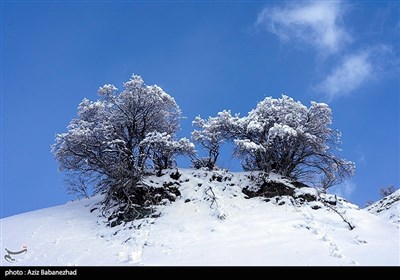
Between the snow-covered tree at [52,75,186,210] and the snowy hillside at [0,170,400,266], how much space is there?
169 centimetres

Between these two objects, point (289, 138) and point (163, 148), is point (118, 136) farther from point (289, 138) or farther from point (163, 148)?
point (289, 138)

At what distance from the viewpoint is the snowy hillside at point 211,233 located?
445 inches

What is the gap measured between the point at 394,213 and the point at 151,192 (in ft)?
39.5

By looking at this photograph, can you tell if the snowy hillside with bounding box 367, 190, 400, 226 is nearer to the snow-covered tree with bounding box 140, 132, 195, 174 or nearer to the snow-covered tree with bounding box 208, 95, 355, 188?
the snow-covered tree with bounding box 208, 95, 355, 188

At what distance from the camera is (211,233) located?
14.6 metres

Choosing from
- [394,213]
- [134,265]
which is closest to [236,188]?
[394,213]

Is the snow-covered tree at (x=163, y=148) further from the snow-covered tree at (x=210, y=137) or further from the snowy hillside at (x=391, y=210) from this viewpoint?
the snowy hillside at (x=391, y=210)

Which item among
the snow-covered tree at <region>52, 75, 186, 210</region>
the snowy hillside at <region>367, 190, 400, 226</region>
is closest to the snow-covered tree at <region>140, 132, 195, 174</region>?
the snow-covered tree at <region>52, 75, 186, 210</region>

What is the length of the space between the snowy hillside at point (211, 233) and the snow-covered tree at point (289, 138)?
2.39 meters

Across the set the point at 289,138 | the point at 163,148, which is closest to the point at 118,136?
the point at 163,148

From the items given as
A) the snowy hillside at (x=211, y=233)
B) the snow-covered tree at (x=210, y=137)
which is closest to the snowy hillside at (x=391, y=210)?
the snowy hillside at (x=211, y=233)

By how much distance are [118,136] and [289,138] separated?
10.7 metres

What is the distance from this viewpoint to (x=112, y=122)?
77.7ft
